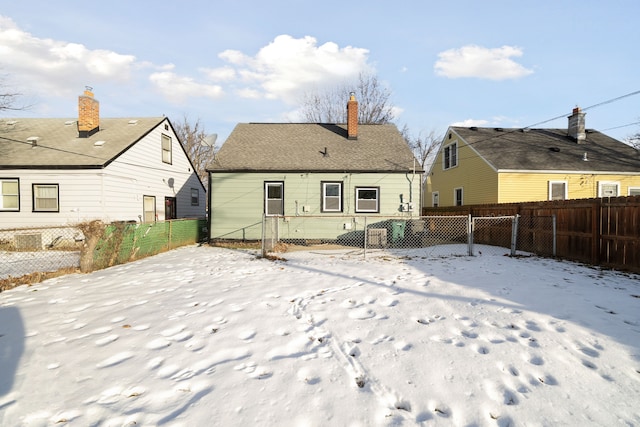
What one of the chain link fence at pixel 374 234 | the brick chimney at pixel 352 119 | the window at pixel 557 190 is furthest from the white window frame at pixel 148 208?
the window at pixel 557 190

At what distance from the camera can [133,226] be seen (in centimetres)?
966

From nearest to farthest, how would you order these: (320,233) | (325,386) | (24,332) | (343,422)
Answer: (343,422) → (325,386) → (24,332) → (320,233)

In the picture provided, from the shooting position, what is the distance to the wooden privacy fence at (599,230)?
7824 mm

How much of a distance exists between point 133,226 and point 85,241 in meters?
1.90

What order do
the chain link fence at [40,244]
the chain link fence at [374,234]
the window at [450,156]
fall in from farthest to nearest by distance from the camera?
the window at [450,156] → the chain link fence at [374,234] → the chain link fence at [40,244]

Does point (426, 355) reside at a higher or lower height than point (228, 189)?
lower

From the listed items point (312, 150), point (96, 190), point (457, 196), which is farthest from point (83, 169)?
point (457, 196)

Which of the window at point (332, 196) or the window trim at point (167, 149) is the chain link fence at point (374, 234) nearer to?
the window at point (332, 196)

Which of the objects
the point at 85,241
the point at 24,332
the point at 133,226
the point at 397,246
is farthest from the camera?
the point at 397,246

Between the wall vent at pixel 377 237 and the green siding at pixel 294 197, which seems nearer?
the wall vent at pixel 377 237

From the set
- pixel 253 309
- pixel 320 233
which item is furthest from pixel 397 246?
pixel 253 309

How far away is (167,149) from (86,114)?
13.1 feet

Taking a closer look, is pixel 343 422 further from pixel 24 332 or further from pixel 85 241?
Answer: pixel 85 241

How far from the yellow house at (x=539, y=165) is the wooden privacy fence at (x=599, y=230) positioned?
7.15m
